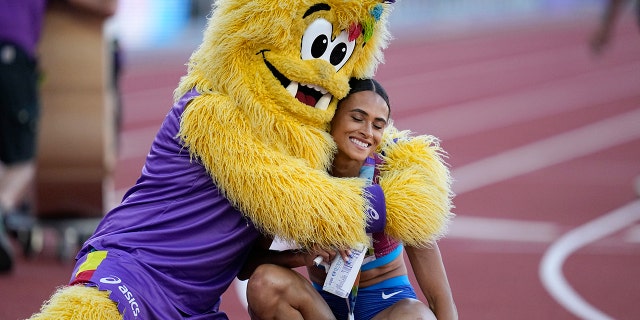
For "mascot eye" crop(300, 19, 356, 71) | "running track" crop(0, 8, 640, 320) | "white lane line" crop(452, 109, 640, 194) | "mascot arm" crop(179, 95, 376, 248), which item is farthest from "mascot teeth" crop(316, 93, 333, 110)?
"white lane line" crop(452, 109, 640, 194)

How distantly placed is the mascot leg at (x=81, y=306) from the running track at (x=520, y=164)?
2.25 meters

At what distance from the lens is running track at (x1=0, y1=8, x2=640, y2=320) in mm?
6320

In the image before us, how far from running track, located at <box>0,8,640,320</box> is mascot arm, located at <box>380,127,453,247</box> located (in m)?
1.98

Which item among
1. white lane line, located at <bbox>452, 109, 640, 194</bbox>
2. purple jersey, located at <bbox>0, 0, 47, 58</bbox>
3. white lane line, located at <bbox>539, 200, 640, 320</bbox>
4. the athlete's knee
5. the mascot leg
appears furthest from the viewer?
white lane line, located at <bbox>452, 109, 640, 194</bbox>

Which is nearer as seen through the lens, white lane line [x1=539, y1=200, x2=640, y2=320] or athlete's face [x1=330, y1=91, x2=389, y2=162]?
athlete's face [x1=330, y1=91, x2=389, y2=162]

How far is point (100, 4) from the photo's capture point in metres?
6.35

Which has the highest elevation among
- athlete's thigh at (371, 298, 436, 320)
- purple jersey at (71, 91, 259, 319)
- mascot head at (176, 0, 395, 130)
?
mascot head at (176, 0, 395, 130)

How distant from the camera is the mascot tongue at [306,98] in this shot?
3.72 metres

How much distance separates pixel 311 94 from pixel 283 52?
0.66 ft

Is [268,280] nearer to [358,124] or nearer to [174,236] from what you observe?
[174,236]

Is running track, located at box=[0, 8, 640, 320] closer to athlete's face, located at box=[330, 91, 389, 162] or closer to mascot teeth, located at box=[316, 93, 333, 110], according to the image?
athlete's face, located at box=[330, 91, 389, 162]

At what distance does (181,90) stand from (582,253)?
4.35m

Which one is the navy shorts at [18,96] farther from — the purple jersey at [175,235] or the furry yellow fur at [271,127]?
the furry yellow fur at [271,127]

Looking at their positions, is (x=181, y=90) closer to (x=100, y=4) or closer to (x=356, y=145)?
(x=356, y=145)
